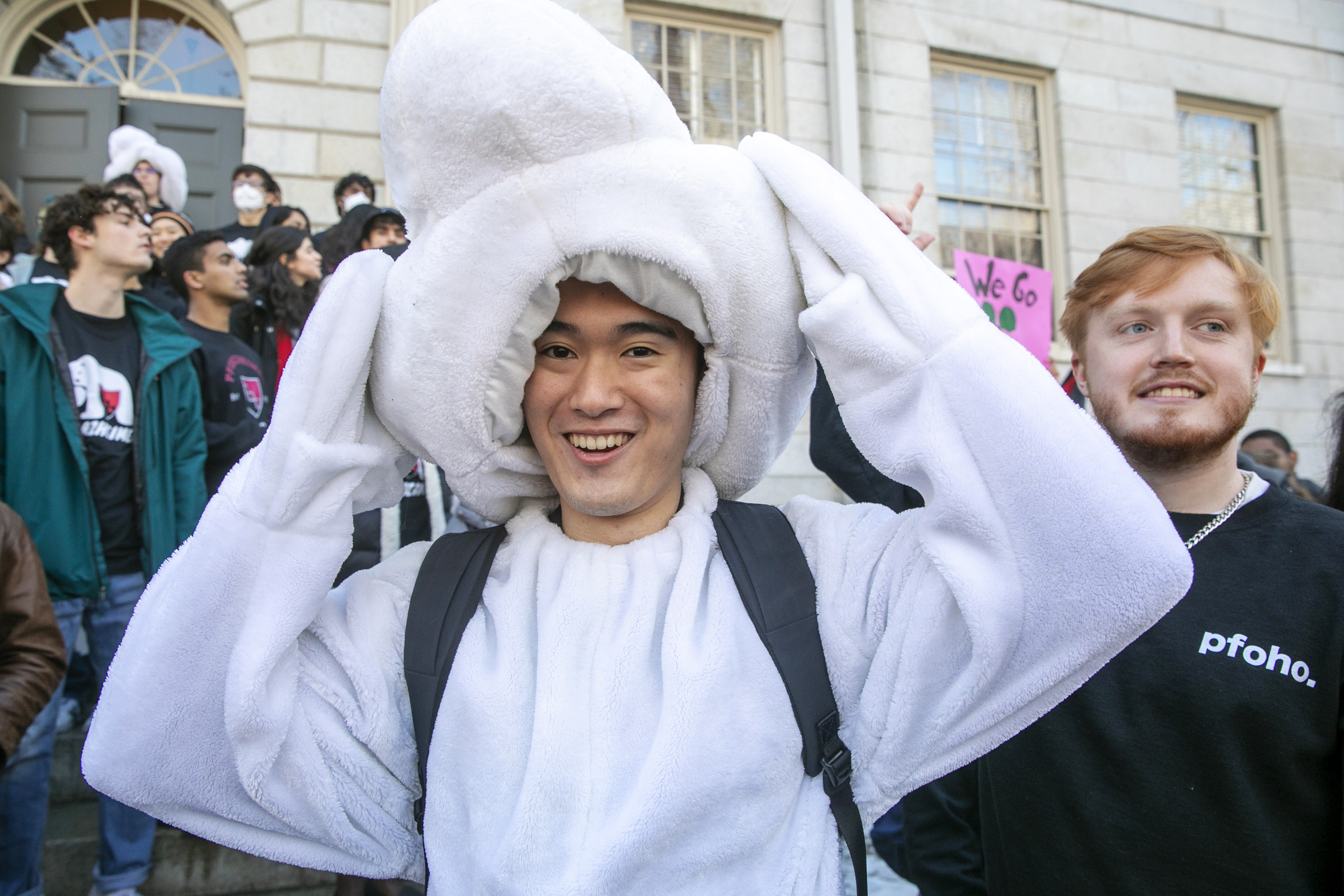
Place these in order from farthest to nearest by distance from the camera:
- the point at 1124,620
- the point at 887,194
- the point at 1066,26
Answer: the point at 1066,26 → the point at 887,194 → the point at 1124,620

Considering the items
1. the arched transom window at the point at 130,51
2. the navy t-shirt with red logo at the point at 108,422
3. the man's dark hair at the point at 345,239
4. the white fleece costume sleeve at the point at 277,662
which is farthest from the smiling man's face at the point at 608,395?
the arched transom window at the point at 130,51

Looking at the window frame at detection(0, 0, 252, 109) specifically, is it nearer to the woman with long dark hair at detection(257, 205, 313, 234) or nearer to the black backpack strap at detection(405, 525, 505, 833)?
the woman with long dark hair at detection(257, 205, 313, 234)

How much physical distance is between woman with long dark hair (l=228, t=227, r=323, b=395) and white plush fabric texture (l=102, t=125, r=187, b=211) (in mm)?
2172

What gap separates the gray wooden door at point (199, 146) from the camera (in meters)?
6.72

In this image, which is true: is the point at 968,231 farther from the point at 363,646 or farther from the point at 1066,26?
the point at 363,646

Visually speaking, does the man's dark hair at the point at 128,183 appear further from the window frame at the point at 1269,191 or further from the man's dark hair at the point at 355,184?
the window frame at the point at 1269,191

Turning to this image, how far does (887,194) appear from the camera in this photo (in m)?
7.64

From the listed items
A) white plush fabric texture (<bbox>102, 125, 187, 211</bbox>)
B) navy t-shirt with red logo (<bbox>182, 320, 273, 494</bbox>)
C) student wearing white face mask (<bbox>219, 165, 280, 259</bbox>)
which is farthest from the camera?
white plush fabric texture (<bbox>102, 125, 187, 211</bbox>)

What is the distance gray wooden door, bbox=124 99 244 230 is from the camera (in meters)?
6.72

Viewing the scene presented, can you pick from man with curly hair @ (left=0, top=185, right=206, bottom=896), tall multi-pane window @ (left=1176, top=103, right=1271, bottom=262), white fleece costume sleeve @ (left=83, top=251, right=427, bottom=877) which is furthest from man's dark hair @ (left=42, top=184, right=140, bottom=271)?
tall multi-pane window @ (left=1176, top=103, right=1271, bottom=262)

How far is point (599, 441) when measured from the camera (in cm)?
144

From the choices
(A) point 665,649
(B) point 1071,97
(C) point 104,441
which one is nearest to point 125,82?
(C) point 104,441

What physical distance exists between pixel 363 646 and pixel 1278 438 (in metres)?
6.57

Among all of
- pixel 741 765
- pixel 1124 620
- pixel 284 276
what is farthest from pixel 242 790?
pixel 284 276
